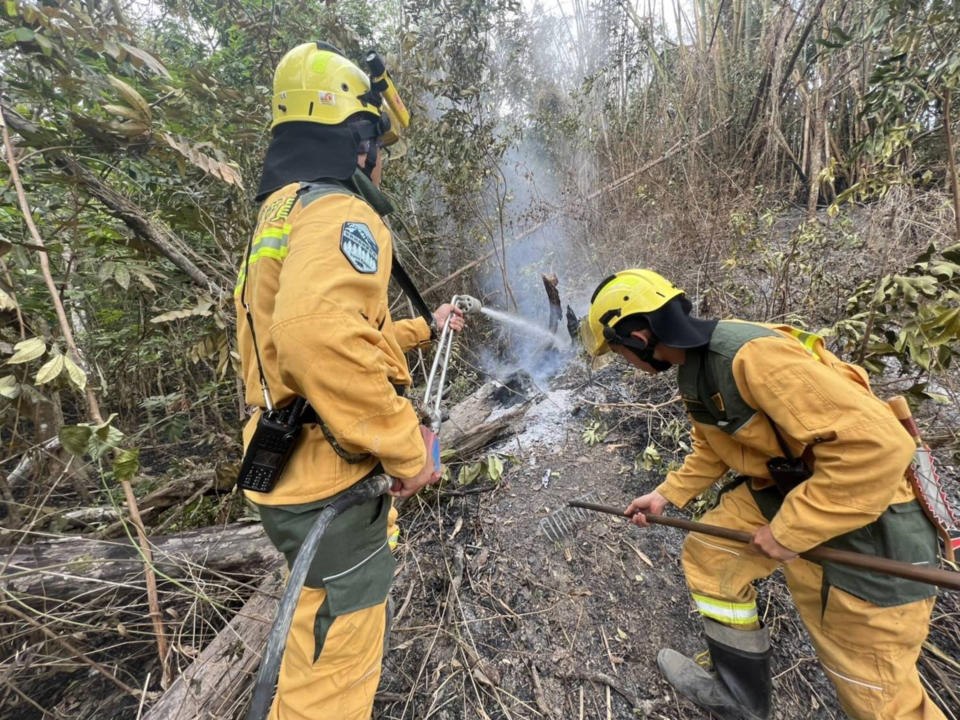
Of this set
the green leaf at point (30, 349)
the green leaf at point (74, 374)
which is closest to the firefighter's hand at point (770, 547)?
the green leaf at point (74, 374)

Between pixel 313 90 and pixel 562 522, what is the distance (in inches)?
105

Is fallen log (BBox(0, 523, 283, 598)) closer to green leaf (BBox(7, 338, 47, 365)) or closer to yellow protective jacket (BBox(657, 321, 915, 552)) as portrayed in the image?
green leaf (BBox(7, 338, 47, 365))

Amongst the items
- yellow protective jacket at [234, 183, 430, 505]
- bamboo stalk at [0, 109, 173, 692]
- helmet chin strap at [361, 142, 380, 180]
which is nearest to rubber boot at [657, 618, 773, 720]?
yellow protective jacket at [234, 183, 430, 505]

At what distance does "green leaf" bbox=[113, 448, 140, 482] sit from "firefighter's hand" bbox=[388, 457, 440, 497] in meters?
0.91

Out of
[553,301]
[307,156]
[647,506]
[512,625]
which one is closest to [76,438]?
[307,156]

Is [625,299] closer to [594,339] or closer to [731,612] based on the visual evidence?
[594,339]

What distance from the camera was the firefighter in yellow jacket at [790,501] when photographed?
1.30m

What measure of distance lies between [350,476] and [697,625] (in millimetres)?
1990

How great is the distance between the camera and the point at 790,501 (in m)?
1.43

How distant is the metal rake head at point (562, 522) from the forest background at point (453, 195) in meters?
1.82

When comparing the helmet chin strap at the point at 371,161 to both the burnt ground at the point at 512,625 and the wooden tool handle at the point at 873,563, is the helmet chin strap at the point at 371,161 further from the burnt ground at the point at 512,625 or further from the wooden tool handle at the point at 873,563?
the wooden tool handle at the point at 873,563

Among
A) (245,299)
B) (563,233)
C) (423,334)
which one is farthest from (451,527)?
(563,233)

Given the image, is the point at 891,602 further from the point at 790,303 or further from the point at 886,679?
the point at 790,303

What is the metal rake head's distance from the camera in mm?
2648
